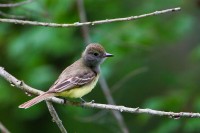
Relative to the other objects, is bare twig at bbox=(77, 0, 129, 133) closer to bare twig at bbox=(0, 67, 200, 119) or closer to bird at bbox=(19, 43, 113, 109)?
bird at bbox=(19, 43, 113, 109)

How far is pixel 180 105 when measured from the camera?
8.02m

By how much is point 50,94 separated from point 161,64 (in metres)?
5.30

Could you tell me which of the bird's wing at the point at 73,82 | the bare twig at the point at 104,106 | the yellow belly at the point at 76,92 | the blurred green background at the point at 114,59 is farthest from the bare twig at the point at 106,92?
the bare twig at the point at 104,106

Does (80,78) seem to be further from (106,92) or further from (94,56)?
(106,92)

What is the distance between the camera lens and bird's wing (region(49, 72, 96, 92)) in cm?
546

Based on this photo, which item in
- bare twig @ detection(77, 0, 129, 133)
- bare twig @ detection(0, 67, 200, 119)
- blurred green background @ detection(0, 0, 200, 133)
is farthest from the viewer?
blurred green background @ detection(0, 0, 200, 133)

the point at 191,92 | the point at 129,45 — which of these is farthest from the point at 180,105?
the point at 129,45

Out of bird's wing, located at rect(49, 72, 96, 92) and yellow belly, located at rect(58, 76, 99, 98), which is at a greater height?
bird's wing, located at rect(49, 72, 96, 92)

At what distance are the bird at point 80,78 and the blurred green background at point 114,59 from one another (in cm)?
155

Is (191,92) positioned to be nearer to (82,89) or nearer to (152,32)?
(152,32)

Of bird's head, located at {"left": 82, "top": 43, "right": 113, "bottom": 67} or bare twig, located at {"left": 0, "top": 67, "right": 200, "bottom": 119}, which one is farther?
bird's head, located at {"left": 82, "top": 43, "right": 113, "bottom": 67}

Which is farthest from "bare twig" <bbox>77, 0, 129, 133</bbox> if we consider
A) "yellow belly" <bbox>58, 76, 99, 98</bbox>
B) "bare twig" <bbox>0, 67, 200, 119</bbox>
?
"bare twig" <bbox>0, 67, 200, 119</bbox>

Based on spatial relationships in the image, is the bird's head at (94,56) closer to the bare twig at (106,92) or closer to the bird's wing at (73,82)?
the bird's wing at (73,82)

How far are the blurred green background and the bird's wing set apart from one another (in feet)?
6.03
